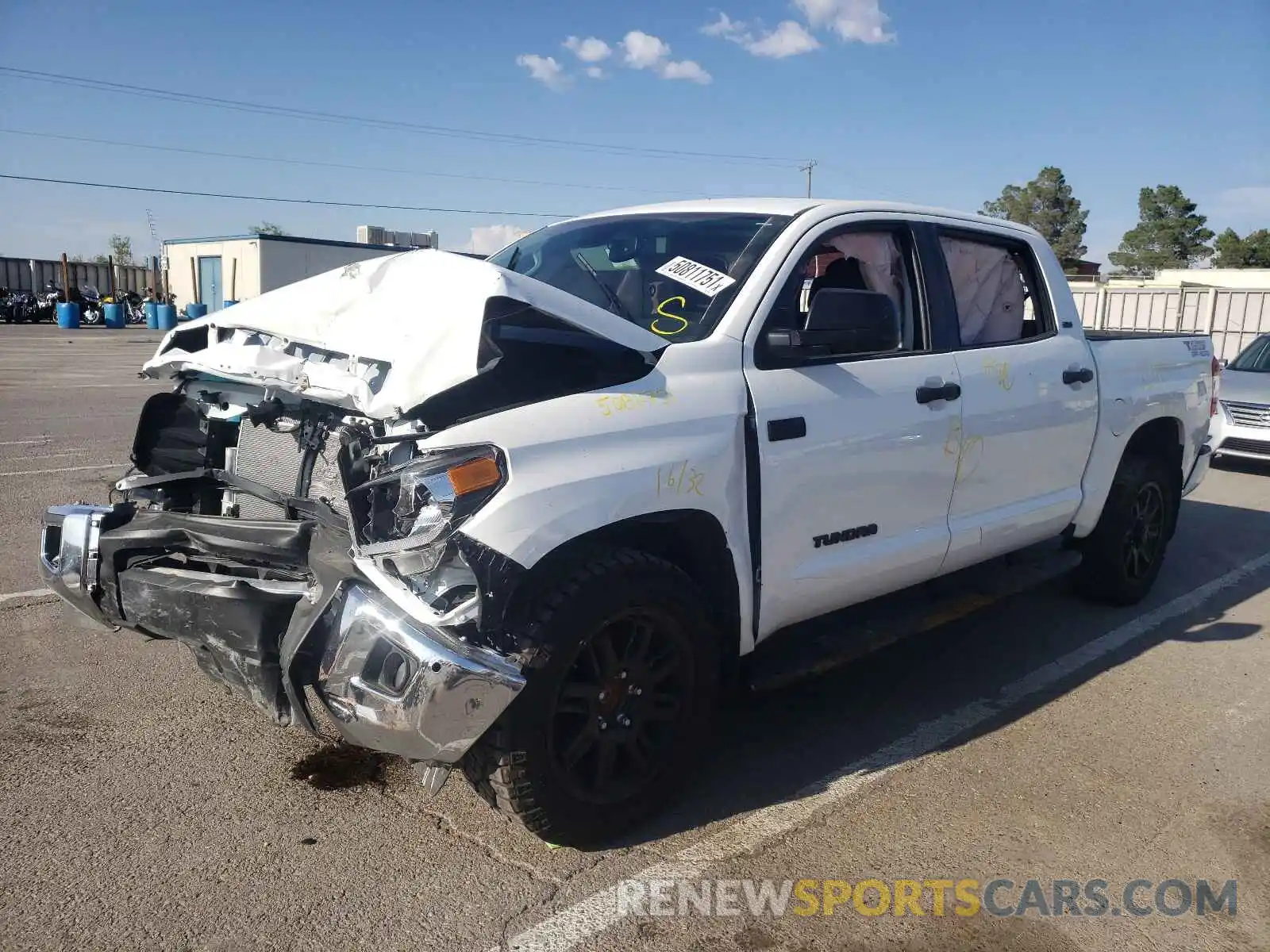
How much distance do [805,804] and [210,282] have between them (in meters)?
49.2

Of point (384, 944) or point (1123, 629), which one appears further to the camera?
point (1123, 629)

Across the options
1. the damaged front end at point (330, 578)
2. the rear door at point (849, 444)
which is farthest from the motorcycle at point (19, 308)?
the rear door at point (849, 444)

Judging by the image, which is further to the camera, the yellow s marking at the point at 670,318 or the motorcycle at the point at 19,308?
the motorcycle at the point at 19,308

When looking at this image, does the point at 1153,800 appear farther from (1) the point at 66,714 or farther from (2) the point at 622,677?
(1) the point at 66,714

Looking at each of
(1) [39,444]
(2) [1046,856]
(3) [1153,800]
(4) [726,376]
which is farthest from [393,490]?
(1) [39,444]

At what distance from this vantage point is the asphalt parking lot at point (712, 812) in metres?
2.82

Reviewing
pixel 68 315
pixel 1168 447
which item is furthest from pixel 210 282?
pixel 1168 447

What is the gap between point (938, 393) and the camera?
13.2 feet

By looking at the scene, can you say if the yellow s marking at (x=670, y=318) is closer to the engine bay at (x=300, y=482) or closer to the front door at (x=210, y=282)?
the engine bay at (x=300, y=482)

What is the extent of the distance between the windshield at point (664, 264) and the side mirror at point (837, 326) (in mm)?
264

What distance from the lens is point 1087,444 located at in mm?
5047

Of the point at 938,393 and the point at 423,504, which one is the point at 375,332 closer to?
the point at 423,504

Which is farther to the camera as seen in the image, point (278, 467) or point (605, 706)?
point (278, 467)

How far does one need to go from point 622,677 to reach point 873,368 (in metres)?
1.54
